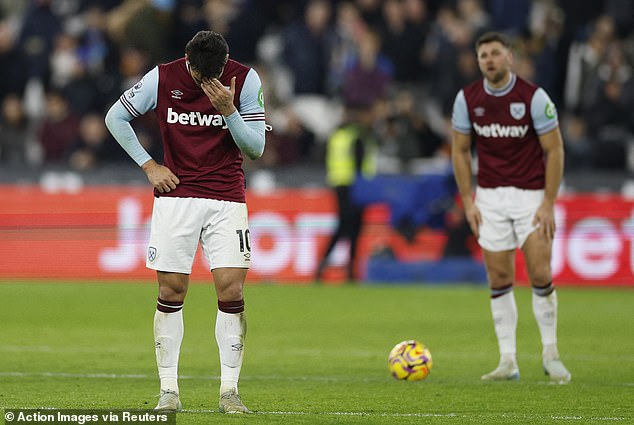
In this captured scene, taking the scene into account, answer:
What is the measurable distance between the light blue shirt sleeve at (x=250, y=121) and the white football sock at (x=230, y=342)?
3.23 ft

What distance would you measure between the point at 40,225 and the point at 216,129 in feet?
45.2

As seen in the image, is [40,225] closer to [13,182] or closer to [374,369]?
[13,182]

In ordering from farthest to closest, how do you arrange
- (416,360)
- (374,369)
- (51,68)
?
(51,68) → (374,369) → (416,360)

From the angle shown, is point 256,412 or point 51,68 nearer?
point 256,412

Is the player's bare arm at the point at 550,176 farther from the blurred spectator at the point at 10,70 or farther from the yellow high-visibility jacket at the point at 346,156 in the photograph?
the blurred spectator at the point at 10,70

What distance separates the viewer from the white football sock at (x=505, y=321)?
10.1 meters

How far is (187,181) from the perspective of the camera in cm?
798

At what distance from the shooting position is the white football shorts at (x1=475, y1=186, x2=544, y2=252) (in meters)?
10.0

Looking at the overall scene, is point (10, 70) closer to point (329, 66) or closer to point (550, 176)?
point (329, 66)

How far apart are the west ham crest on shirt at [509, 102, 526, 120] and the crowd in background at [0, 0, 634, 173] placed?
34.0 ft

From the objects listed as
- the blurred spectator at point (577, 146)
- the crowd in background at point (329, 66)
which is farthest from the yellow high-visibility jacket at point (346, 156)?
the blurred spectator at point (577, 146)

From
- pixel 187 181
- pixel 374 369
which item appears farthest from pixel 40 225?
pixel 187 181

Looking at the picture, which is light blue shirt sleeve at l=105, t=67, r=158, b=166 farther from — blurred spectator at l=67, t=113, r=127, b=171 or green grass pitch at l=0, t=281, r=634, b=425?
blurred spectator at l=67, t=113, r=127, b=171

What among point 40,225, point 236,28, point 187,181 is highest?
point 236,28
